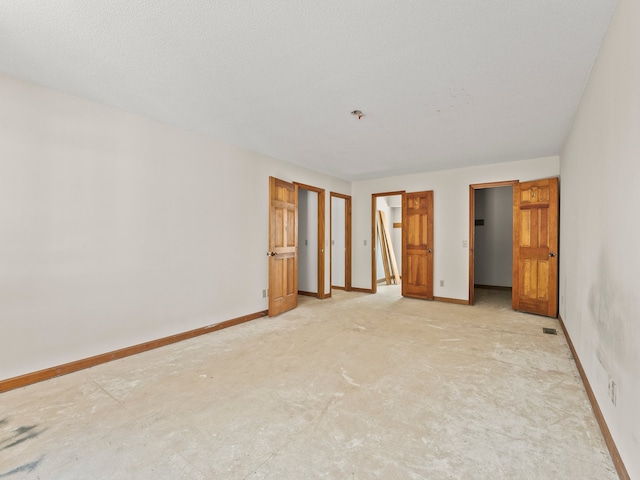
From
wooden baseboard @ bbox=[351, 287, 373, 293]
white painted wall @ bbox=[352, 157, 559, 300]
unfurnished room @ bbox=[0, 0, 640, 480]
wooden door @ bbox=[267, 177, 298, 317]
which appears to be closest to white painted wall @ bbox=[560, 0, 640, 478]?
unfurnished room @ bbox=[0, 0, 640, 480]

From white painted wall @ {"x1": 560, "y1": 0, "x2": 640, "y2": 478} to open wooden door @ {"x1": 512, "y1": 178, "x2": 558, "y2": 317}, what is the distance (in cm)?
181

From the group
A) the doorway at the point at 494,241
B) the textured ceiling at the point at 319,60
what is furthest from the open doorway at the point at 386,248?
the textured ceiling at the point at 319,60

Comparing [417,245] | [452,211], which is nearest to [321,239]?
[417,245]

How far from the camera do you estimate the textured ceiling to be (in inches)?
66.3

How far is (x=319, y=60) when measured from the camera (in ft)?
6.97

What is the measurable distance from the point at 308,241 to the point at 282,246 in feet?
4.79

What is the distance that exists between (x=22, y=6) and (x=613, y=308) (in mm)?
3586

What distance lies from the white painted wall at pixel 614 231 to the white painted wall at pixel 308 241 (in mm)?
3984

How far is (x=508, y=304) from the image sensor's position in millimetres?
5191

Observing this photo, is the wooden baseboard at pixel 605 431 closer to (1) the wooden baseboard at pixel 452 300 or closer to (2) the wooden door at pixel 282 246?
(1) the wooden baseboard at pixel 452 300

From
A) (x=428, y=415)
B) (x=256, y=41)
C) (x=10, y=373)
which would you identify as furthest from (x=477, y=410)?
(x=10, y=373)

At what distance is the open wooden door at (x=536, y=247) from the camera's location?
13.9ft

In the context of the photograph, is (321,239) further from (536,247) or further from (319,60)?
(319,60)

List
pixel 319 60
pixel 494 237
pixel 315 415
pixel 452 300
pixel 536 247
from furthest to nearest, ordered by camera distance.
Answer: pixel 494 237
pixel 452 300
pixel 536 247
pixel 319 60
pixel 315 415
